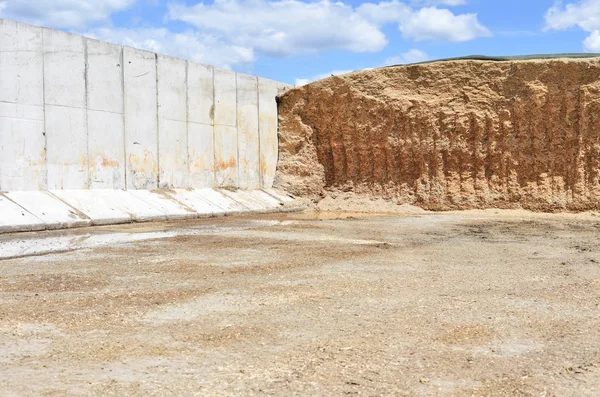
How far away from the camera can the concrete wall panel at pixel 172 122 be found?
1212cm

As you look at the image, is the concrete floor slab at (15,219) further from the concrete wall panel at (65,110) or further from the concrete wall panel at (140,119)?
the concrete wall panel at (140,119)

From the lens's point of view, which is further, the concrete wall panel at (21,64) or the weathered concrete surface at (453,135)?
the weathered concrete surface at (453,135)

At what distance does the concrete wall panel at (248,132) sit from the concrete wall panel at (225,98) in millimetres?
173

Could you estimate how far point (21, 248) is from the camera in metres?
6.77

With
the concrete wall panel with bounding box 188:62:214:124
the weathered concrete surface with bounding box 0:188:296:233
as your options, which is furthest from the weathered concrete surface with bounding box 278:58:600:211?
the concrete wall panel with bounding box 188:62:214:124

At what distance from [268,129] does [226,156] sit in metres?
1.73

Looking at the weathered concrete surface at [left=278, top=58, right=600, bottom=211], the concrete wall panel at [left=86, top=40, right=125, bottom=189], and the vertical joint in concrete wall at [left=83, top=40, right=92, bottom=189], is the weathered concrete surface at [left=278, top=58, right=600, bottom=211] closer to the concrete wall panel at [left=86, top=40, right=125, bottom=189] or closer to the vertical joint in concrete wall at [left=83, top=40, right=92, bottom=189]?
the concrete wall panel at [left=86, top=40, right=125, bottom=189]

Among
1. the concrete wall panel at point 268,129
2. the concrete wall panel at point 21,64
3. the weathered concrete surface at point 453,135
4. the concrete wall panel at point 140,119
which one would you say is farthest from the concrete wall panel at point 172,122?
the weathered concrete surface at point 453,135

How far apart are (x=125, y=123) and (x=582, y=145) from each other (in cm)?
863

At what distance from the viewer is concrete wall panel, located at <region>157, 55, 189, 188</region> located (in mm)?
12117

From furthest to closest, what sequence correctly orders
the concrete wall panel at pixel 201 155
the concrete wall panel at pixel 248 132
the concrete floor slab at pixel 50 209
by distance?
1. the concrete wall panel at pixel 248 132
2. the concrete wall panel at pixel 201 155
3. the concrete floor slab at pixel 50 209

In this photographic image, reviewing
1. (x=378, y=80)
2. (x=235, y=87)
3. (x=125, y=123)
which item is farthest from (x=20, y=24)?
(x=378, y=80)

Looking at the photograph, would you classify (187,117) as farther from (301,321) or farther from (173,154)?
(301,321)

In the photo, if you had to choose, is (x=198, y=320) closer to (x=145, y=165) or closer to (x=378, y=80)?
(x=145, y=165)
